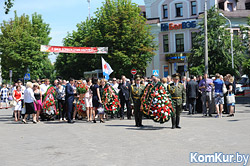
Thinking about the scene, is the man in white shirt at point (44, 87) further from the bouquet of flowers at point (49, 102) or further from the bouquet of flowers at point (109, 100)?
the bouquet of flowers at point (109, 100)

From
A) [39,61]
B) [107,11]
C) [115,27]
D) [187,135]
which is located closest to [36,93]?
[187,135]

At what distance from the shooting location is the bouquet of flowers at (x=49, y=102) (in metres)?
15.9

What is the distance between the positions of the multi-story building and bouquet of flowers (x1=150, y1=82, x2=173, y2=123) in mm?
33900

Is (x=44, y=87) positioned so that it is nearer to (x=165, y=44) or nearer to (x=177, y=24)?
(x=177, y=24)

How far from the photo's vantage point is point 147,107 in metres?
12.2

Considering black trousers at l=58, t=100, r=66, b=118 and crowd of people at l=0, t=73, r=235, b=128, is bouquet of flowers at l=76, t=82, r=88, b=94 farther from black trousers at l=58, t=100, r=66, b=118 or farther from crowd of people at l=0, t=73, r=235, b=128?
black trousers at l=58, t=100, r=66, b=118

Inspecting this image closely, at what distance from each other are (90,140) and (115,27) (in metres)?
30.8

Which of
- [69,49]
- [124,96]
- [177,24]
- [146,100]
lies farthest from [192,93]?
[177,24]

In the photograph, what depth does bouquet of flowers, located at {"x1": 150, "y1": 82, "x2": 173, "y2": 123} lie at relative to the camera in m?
11.8

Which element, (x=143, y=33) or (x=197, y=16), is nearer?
(x=143, y=33)

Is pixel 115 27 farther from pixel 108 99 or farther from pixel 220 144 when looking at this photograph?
pixel 220 144

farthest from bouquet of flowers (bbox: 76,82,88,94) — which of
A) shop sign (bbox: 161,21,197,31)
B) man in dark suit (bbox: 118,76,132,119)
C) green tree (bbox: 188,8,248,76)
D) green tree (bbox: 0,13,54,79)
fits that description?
shop sign (bbox: 161,21,197,31)

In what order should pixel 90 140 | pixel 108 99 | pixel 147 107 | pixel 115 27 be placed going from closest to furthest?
pixel 90 140 < pixel 147 107 < pixel 108 99 < pixel 115 27

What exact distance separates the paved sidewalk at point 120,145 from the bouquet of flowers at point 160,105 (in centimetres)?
43
